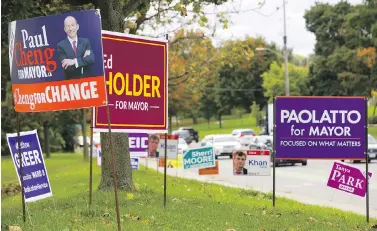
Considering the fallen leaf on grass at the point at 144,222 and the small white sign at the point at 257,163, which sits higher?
the small white sign at the point at 257,163

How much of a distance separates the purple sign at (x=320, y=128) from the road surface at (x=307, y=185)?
2670 millimetres

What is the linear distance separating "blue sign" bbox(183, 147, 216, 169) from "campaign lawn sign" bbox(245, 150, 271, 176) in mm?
3848

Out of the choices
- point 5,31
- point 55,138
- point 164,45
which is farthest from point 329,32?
point 164,45

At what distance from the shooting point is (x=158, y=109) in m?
8.93

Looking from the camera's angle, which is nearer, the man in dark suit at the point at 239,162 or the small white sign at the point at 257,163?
the small white sign at the point at 257,163

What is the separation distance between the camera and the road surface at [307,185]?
15094 millimetres

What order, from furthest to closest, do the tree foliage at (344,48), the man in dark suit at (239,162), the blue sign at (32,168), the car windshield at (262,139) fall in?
the tree foliage at (344,48) → the car windshield at (262,139) → the man in dark suit at (239,162) → the blue sign at (32,168)

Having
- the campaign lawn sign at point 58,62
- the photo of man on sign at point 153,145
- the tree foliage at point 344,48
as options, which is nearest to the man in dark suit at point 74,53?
the campaign lawn sign at point 58,62

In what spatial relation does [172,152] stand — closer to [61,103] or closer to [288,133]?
[288,133]

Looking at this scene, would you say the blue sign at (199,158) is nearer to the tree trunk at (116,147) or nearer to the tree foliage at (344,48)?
the tree trunk at (116,147)

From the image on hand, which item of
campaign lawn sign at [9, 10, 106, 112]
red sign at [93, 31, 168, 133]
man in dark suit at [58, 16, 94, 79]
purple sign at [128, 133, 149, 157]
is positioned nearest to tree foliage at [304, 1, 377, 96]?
purple sign at [128, 133, 149, 157]

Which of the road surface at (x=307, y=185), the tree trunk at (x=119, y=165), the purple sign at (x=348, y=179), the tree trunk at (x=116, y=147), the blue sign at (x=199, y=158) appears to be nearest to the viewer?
the purple sign at (x=348, y=179)

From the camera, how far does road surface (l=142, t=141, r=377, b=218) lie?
49.5 ft

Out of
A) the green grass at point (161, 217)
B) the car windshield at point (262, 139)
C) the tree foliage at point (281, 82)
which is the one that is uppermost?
the tree foliage at point (281, 82)
